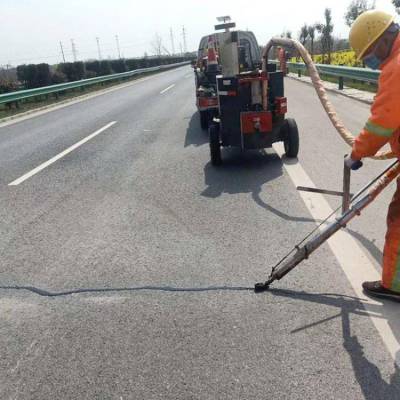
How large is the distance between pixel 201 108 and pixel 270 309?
717 centimetres

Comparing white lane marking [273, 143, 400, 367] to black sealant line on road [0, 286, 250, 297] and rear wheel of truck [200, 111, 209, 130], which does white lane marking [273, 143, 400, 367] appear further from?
rear wheel of truck [200, 111, 209, 130]

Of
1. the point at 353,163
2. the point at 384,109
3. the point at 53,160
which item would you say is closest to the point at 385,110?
the point at 384,109

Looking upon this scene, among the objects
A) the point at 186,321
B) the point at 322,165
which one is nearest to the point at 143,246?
the point at 186,321

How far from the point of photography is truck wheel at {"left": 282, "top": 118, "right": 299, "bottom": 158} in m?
6.55

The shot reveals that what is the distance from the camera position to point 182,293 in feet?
10.6

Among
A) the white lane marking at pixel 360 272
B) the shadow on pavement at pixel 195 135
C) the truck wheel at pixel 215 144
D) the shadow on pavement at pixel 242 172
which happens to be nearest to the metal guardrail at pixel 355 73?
the shadow on pavement at pixel 242 172

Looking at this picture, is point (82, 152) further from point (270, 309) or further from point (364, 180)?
point (270, 309)

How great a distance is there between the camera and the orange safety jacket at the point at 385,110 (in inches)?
99.3

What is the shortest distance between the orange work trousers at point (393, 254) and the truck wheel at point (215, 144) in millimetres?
3747

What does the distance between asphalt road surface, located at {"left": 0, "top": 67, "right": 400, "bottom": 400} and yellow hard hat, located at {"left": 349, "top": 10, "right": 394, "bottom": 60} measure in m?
1.62

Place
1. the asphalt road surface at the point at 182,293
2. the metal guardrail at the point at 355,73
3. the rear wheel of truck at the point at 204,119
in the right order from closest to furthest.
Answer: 1. the asphalt road surface at the point at 182,293
2. the rear wheel of truck at the point at 204,119
3. the metal guardrail at the point at 355,73

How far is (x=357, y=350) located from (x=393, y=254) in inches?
29.7

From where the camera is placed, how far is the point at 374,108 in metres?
2.63

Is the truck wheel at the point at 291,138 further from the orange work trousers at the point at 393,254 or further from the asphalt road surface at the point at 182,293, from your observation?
the orange work trousers at the point at 393,254
